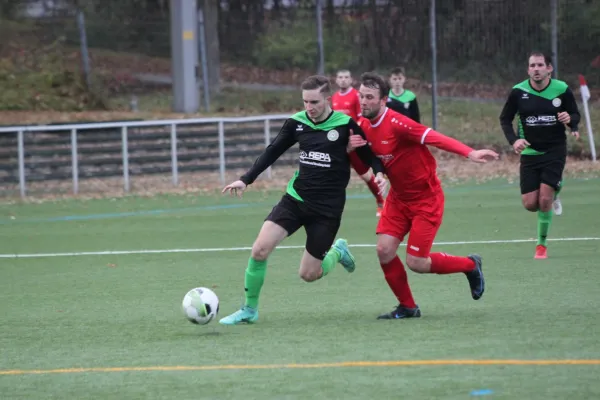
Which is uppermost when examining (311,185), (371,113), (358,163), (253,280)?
(371,113)

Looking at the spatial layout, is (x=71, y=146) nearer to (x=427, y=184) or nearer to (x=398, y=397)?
(x=427, y=184)

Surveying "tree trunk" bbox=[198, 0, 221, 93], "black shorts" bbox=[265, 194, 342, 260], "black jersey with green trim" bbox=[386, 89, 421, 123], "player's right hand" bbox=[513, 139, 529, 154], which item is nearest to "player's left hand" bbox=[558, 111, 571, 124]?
"player's right hand" bbox=[513, 139, 529, 154]

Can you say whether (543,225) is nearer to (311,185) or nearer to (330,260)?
(330,260)

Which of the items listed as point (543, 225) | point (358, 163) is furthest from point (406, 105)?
point (358, 163)

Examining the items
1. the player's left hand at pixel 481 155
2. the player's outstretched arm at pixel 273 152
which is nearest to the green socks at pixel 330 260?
the player's outstretched arm at pixel 273 152

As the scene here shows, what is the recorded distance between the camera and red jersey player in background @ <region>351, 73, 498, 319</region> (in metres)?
8.60

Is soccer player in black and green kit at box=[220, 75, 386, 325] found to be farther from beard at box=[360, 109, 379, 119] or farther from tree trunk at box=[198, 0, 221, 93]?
tree trunk at box=[198, 0, 221, 93]

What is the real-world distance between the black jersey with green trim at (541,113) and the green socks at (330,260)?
9.93ft

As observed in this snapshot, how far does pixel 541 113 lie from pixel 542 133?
232 millimetres

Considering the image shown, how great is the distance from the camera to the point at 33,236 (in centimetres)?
1526

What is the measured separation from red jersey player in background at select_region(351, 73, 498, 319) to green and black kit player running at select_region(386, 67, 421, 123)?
7456 mm

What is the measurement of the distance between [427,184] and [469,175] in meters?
13.4

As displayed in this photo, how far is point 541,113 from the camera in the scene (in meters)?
11.9

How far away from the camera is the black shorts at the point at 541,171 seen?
1197 cm
